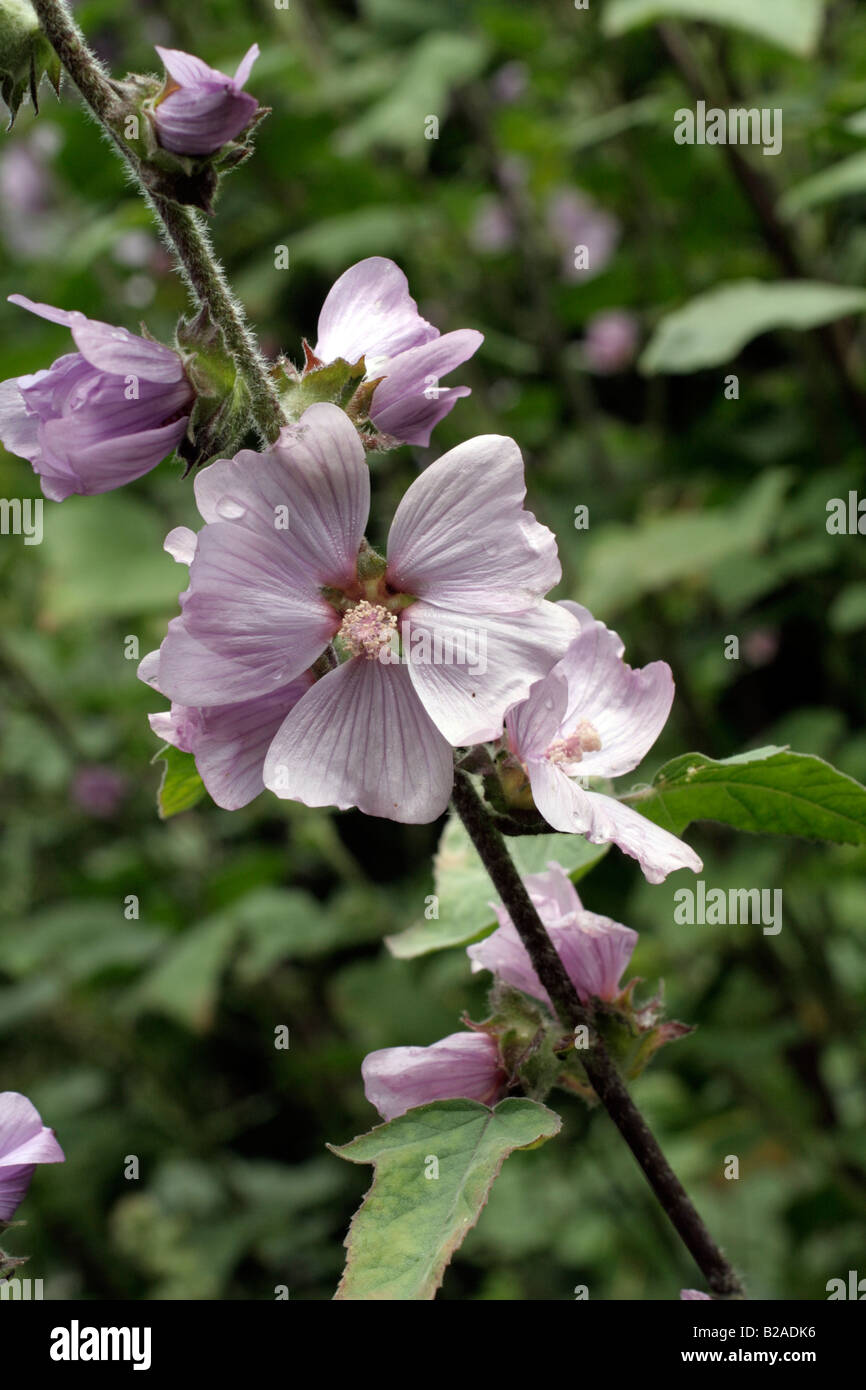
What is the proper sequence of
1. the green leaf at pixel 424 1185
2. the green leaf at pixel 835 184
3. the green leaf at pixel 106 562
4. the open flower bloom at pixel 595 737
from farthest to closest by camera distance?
the green leaf at pixel 106 562, the green leaf at pixel 835 184, the open flower bloom at pixel 595 737, the green leaf at pixel 424 1185

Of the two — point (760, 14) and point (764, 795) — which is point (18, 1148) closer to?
point (764, 795)

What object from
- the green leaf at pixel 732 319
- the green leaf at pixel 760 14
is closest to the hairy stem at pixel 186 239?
the green leaf at pixel 732 319

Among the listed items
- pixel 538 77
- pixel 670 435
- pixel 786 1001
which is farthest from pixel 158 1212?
pixel 538 77

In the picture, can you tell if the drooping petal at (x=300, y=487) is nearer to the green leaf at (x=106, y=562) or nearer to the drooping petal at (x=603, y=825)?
the drooping petal at (x=603, y=825)

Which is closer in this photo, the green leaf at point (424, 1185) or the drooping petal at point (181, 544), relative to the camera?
the green leaf at point (424, 1185)

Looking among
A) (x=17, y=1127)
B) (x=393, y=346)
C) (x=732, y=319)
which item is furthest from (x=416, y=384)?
(x=732, y=319)

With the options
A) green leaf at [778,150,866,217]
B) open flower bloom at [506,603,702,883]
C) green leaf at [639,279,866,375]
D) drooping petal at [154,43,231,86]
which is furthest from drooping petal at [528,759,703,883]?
green leaf at [778,150,866,217]

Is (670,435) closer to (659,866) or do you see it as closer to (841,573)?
(841,573)
